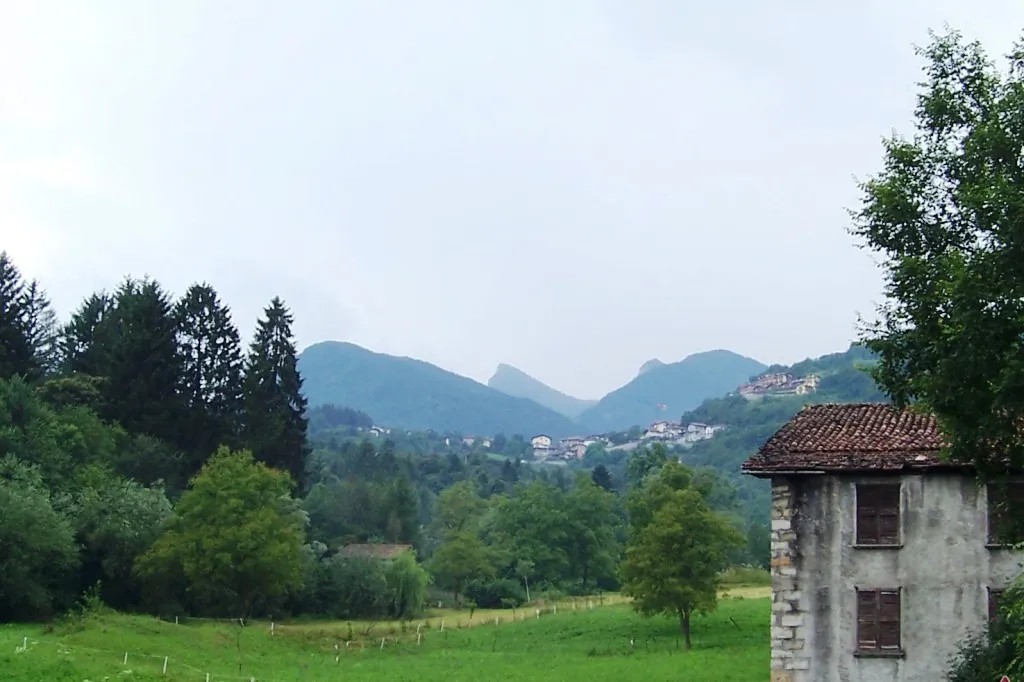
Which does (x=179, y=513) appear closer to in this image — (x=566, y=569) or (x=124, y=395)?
(x=124, y=395)

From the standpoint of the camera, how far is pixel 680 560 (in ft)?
176

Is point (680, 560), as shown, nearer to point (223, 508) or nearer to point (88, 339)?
point (223, 508)

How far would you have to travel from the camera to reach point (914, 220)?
2364 cm

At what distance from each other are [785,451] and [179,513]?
40725 millimetres

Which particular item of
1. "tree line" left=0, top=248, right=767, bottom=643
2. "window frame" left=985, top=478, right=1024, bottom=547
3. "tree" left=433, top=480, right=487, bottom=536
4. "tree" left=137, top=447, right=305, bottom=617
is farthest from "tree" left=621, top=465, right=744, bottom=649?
"tree" left=433, top=480, right=487, bottom=536

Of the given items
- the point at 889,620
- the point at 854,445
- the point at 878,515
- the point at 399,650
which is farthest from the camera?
the point at 399,650

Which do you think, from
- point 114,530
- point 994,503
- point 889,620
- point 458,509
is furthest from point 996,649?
point 458,509

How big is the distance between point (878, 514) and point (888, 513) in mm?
248

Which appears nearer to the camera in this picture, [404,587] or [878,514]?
[878,514]

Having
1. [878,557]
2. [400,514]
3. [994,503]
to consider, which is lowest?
[878,557]

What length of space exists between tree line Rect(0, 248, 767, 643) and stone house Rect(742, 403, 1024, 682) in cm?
2319

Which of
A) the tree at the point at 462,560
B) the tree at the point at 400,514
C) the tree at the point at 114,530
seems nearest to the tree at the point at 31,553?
the tree at the point at 114,530

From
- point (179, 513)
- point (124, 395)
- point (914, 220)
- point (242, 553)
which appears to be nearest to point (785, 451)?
point (914, 220)

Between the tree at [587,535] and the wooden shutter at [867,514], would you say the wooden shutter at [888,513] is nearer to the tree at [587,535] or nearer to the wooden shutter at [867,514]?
the wooden shutter at [867,514]
